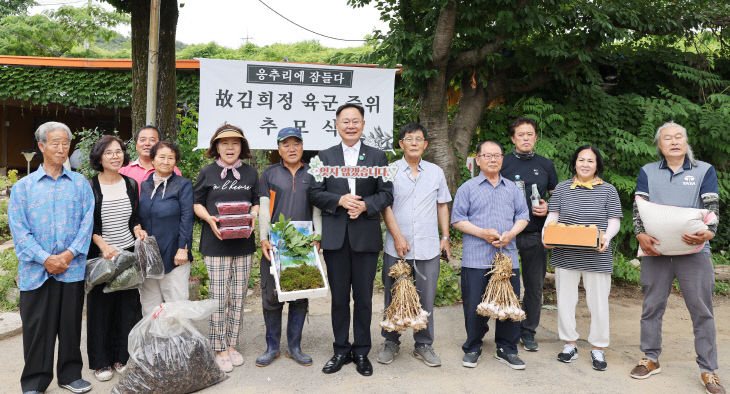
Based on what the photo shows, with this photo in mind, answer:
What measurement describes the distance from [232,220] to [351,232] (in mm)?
869

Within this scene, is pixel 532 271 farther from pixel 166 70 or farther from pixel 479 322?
pixel 166 70

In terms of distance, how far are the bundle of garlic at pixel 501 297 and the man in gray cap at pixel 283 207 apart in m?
1.38

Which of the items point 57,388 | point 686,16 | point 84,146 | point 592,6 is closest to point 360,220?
point 57,388

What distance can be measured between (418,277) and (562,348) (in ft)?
4.93

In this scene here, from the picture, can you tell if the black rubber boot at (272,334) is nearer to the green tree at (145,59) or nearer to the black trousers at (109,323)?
the black trousers at (109,323)

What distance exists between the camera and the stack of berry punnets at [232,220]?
11.8ft

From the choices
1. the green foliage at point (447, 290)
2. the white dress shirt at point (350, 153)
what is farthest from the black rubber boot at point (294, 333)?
the green foliage at point (447, 290)

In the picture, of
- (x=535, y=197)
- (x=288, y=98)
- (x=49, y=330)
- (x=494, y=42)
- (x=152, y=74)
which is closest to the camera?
(x=49, y=330)

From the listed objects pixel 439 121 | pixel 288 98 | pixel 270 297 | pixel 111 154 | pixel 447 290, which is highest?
pixel 288 98

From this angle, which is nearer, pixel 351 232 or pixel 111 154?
pixel 111 154

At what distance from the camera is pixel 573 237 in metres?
3.78

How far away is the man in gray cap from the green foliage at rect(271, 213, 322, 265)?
0.59ft

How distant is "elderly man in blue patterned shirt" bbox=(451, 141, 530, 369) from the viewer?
3.88 metres

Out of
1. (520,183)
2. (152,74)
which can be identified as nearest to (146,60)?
(152,74)
